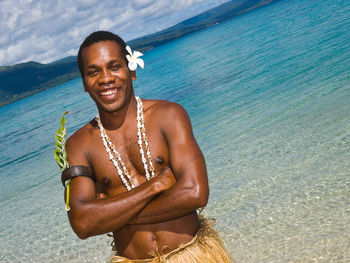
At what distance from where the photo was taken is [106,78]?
2902mm

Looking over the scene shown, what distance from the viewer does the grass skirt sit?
9.40 ft

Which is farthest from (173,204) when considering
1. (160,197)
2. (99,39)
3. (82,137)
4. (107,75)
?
(99,39)

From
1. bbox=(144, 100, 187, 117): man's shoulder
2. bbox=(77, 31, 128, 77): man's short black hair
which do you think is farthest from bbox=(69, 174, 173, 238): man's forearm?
bbox=(77, 31, 128, 77): man's short black hair

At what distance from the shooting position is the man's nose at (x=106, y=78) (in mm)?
2900

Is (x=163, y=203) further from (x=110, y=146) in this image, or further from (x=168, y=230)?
(x=110, y=146)

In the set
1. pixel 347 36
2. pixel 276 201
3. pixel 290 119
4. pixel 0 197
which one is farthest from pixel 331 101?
pixel 347 36

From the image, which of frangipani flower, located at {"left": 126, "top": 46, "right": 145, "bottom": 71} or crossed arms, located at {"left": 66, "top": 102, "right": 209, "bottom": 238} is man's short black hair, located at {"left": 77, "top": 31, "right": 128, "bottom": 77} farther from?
crossed arms, located at {"left": 66, "top": 102, "right": 209, "bottom": 238}

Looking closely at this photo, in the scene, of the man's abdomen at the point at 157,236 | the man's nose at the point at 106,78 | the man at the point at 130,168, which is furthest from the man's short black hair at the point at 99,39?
the man's abdomen at the point at 157,236

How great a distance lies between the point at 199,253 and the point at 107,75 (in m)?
1.40

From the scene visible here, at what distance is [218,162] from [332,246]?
430cm

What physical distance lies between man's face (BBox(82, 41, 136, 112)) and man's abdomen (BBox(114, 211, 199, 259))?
2.89 ft

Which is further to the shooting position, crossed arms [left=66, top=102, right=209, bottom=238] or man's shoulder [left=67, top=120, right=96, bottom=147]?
man's shoulder [left=67, top=120, right=96, bottom=147]

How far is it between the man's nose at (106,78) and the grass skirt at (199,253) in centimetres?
124

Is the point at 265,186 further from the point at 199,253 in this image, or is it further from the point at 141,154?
the point at 141,154
